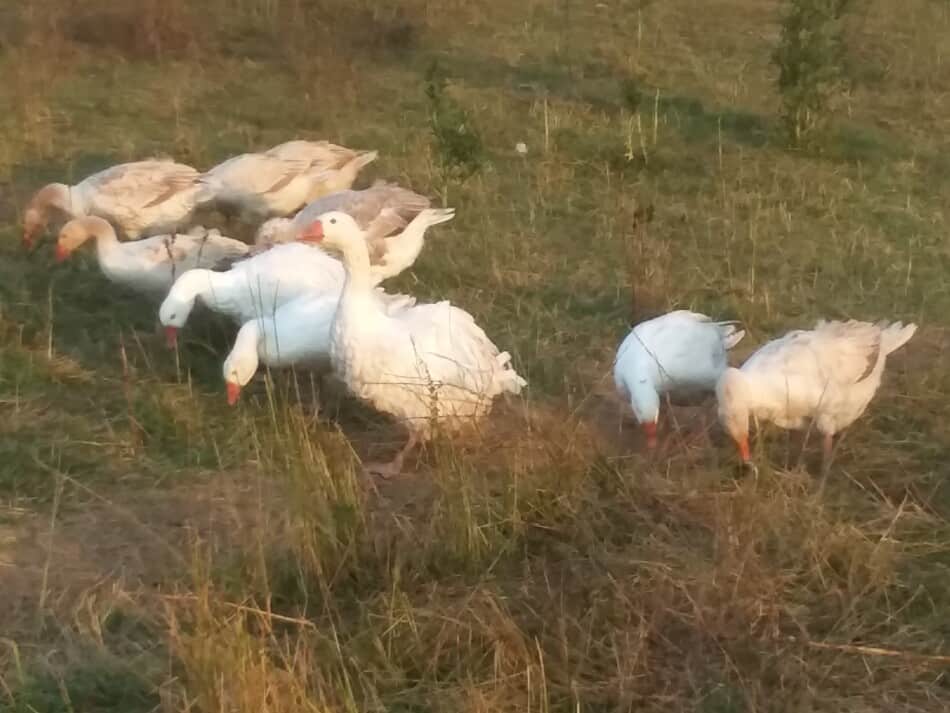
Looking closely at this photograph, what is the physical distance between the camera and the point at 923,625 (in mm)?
4000

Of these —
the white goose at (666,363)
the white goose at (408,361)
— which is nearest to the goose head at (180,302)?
the white goose at (408,361)

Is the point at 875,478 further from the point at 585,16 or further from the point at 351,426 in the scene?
the point at 585,16

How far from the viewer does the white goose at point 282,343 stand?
18.0 ft

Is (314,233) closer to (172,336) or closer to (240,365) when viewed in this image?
(240,365)

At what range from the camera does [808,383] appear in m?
5.14

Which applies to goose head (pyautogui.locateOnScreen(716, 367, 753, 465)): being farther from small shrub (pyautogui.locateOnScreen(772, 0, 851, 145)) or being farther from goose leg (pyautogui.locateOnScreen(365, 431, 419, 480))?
small shrub (pyautogui.locateOnScreen(772, 0, 851, 145))

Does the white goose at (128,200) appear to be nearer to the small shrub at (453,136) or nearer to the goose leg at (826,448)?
the small shrub at (453,136)

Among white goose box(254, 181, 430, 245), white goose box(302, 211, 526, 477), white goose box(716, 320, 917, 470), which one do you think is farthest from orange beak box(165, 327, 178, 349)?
white goose box(716, 320, 917, 470)

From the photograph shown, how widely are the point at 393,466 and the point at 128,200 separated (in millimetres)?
3137

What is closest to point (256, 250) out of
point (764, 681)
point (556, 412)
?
point (556, 412)

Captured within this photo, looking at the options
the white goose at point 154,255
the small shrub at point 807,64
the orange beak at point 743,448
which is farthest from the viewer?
the small shrub at point 807,64

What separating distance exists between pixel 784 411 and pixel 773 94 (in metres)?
6.02

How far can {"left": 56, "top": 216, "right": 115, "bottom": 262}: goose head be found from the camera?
685 centimetres

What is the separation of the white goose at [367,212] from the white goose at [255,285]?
441mm
